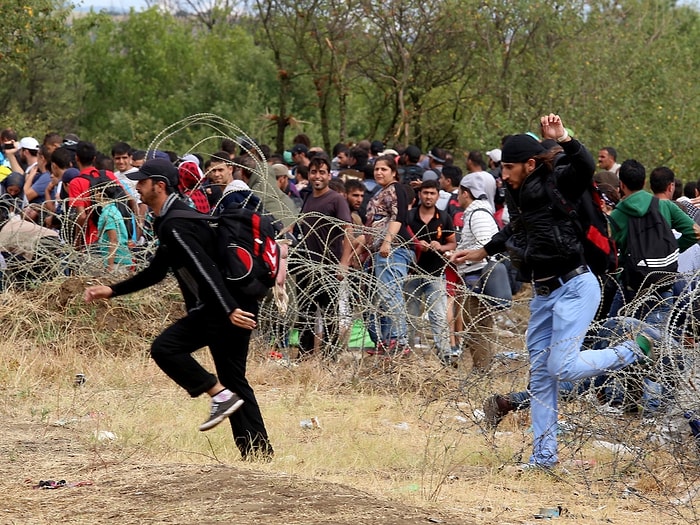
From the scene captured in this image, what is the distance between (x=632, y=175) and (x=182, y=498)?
4.35 metres

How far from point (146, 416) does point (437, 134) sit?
1909cm

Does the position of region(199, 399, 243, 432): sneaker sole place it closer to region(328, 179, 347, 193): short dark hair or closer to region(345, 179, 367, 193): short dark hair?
region(328, 179, 347, 193): short dark hair

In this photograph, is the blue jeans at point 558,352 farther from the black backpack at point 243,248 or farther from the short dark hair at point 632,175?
the short dark hair at point 632,175

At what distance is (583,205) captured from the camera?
650 cm

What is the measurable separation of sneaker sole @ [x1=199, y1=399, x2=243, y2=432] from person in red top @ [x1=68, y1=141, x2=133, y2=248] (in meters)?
4.15

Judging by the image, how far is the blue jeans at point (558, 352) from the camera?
21.4 feet

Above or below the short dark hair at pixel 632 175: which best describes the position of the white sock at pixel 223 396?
below

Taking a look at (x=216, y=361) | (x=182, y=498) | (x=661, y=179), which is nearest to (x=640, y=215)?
(x=661, y=179)

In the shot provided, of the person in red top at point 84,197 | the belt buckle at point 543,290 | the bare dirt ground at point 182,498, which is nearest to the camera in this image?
the bare dirt ground at point 182,498

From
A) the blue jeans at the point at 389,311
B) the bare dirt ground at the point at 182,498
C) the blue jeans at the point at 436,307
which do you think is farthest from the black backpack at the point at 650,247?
the bare dirt ground at the point at 182,498

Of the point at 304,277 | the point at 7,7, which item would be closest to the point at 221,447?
the point at 304,277

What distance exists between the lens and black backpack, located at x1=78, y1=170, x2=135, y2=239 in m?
10.6

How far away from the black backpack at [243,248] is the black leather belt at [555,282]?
155 cm

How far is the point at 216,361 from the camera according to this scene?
22.2ft
